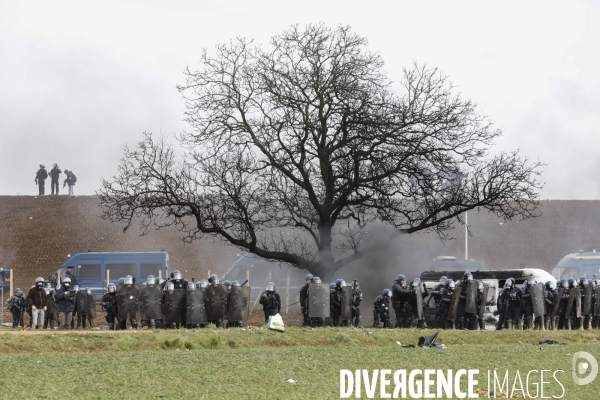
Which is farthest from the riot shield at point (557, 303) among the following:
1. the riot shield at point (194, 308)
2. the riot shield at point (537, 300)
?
the riot shield at point (194, 308)

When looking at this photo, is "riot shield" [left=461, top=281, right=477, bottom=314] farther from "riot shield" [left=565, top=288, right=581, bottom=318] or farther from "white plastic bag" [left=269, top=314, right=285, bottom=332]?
"white plastic bag" [left=269, top=314, right=285, bottom=332]

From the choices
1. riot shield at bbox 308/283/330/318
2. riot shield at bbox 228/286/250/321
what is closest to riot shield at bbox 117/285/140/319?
riot shield at bbox 228/286/250/321

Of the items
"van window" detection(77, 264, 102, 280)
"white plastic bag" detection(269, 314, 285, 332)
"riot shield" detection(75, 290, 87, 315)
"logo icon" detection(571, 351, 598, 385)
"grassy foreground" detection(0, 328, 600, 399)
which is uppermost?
"van window" detection(77, 264, 102, 280)

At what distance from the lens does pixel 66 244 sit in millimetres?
63812

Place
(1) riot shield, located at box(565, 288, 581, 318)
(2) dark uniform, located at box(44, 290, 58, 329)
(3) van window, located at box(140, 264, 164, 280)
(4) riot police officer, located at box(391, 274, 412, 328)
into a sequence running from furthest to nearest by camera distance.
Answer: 1. (3) van window, located at box(140, 264, 164, 280)
2. (2) dark uniform, located at box(44, 290, 58, 329)
3. (1) riot shield, located at box(565, 288, 581, 318)
4. (4) riot police officer, located at box(391, 274, 412, 328)

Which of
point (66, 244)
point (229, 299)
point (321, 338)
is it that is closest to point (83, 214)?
point (66, 244)

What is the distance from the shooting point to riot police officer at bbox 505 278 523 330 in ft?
93.1

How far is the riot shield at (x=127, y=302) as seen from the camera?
27672 millimetres

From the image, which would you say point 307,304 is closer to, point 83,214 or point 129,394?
point 129,394

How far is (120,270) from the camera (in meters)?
47.2

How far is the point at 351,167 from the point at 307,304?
694cm

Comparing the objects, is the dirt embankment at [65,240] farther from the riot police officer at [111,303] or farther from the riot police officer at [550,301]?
the riot police officer at [550,301]

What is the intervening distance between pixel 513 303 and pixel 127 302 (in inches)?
434

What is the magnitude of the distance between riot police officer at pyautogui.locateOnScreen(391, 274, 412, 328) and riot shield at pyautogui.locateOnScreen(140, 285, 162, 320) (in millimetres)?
6780
